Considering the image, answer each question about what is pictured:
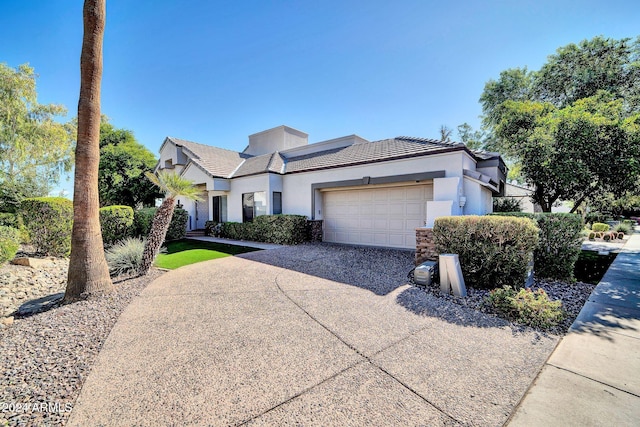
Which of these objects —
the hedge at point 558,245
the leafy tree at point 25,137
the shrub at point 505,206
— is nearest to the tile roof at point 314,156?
the hedge at point 558,245

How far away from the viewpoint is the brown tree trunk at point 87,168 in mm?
5484

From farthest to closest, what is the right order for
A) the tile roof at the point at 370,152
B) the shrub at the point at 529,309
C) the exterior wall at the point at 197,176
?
1. the exterior wall at the point at 197,176
2. the tile roof at the point at 370,152
3. the shrub at the point at 529,309

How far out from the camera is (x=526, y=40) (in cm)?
1026

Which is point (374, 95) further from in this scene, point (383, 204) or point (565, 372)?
point (565, 372)

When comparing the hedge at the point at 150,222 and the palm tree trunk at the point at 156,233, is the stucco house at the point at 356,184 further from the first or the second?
the palm tree trunk at the point at 156,233

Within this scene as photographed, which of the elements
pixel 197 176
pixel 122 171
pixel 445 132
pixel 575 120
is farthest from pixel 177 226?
pixel 445 132

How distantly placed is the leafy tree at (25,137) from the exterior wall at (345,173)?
15.3m

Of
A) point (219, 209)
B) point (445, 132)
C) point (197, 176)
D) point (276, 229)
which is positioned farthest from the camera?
point (445, 132)

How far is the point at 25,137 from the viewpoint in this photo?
1509cm

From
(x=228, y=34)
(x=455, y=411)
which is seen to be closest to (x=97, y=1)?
(x=228, y=34)

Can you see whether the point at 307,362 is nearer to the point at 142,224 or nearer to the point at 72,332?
the point at 72,332

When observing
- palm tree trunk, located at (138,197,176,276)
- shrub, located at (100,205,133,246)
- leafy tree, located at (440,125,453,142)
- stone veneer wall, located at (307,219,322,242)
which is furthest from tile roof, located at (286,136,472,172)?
leafy tree, located at (440,125,453,142)

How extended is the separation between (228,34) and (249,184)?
24.2ft

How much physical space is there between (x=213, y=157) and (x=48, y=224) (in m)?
11.0
